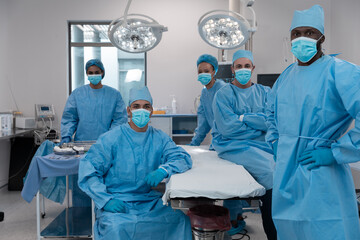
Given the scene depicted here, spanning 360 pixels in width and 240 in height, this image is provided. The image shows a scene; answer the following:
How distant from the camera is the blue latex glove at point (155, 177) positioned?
183cm

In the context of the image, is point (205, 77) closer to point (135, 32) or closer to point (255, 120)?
point (255, 120)

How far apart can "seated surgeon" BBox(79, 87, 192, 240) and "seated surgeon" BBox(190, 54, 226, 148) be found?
950mm

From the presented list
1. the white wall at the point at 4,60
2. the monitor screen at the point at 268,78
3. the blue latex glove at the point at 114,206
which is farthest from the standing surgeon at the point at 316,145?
A: the white wall at the point at 4,60

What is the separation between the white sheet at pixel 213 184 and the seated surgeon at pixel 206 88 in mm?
1101

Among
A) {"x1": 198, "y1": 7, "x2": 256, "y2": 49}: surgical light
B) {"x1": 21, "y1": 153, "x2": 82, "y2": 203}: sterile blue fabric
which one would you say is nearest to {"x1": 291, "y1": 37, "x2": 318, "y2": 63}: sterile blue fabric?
{"x1": 198, "y1": 7, "x2": 256, "y2": 49}: surgical light

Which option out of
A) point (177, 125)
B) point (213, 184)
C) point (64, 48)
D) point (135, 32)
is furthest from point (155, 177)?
point (64, 48)

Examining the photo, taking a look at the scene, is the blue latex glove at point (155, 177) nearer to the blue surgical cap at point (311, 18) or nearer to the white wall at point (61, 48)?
the blue surgical cap at point (311, 18)

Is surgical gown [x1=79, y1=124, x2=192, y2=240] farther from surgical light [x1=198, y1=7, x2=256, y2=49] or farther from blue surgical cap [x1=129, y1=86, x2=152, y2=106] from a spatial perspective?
surgical light [x1=198, y1=7, x2=256, y2=49]

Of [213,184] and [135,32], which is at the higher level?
[135,32]

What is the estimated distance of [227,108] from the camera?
92.9 inches

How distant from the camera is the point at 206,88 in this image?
304 centimetres

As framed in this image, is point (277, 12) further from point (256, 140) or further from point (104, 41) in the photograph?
point (104, 41)

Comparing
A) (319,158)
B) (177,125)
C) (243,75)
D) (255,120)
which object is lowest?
(177,125)

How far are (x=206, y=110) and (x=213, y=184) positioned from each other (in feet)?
5.08
